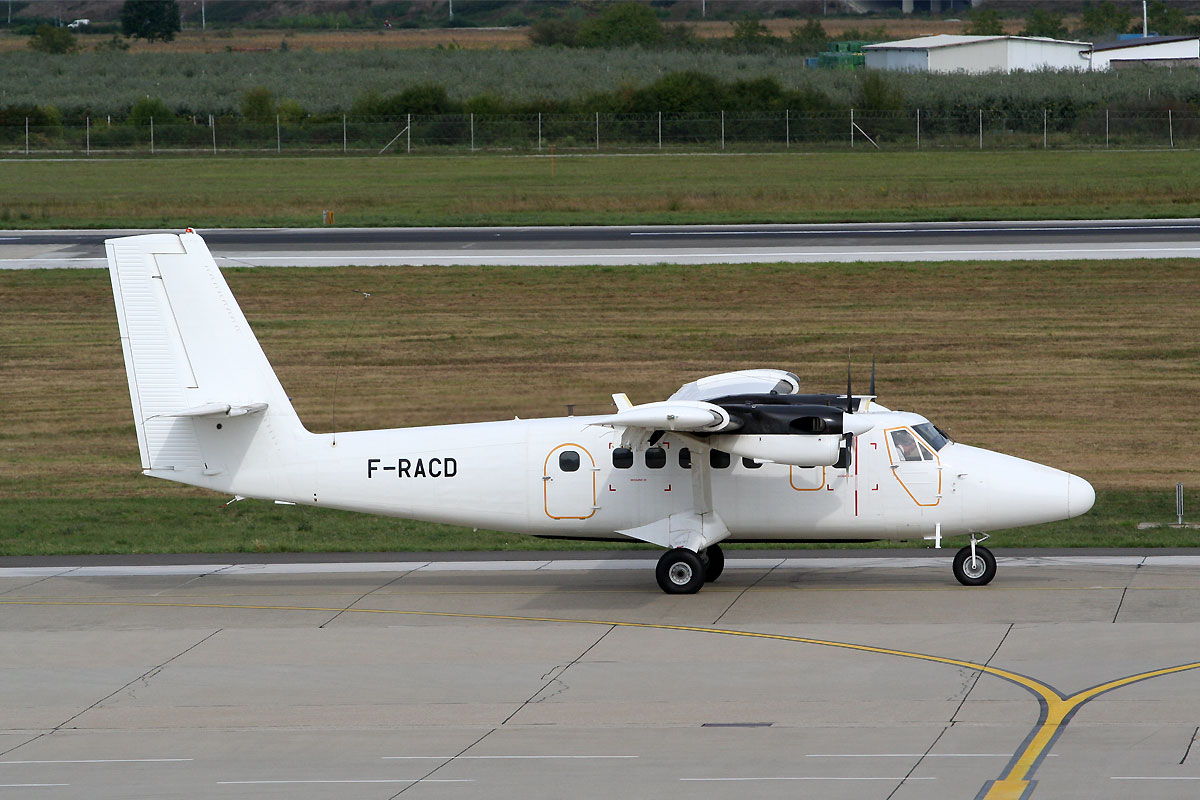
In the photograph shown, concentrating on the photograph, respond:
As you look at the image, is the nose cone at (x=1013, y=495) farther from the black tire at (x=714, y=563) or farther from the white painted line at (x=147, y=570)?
the white painted line at (x=147, y=570)

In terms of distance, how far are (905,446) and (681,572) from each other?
3.96 m

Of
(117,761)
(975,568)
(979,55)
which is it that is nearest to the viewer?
(117,761)

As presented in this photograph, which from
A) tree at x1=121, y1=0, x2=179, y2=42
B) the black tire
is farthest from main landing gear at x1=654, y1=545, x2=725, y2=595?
tree at x1=121, y1=0, x2=179, y2=42

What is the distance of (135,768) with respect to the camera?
49.4ft

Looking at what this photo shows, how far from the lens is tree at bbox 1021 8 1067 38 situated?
16075 centimetres

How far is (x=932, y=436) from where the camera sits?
21938mm

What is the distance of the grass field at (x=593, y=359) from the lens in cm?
2989

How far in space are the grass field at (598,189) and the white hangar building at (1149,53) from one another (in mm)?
42969

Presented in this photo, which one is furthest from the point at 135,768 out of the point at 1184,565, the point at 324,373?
the point at 324,373

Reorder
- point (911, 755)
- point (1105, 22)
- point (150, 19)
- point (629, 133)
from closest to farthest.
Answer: point (911, 755) → point (629, 133) → point (1105, 22) → point (150, 19)

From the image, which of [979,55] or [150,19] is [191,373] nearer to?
[979,55]

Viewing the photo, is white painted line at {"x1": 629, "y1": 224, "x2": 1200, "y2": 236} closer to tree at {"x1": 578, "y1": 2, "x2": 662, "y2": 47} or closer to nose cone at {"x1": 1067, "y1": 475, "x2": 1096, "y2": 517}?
nose cone at {"x1": 1067, "y1": 475, "x2": 1096, "y2": 517}

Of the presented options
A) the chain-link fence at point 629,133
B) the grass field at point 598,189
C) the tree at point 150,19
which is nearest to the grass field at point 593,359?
the grass field at point 598,189

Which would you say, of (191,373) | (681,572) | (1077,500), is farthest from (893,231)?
(191,373)
